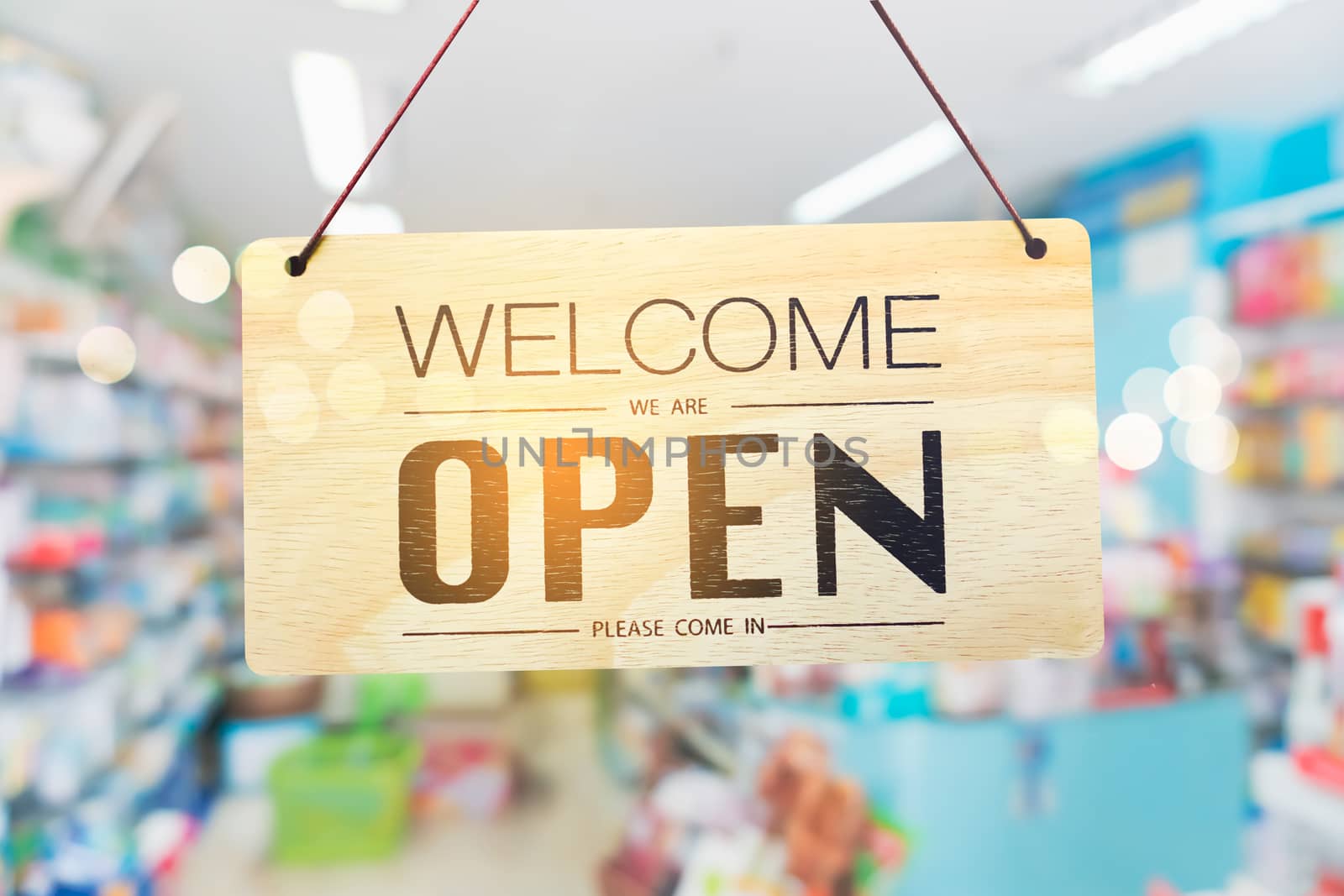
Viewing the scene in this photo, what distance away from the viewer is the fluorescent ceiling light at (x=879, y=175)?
2.64m

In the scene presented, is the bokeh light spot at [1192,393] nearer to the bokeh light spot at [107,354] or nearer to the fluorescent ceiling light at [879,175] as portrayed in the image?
the fluorescent ceiling light at [879,175]

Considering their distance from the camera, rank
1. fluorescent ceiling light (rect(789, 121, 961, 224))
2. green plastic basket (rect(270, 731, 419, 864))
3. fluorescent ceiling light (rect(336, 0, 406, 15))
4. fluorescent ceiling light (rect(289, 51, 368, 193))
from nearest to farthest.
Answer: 1. fluorescent ceiling light (rect(336, 0, 406, 15))
2. fluorescent ceiling light (rect(289, 51, 368, 193))
3. fluorescent ceiling light (rect(789, 121, 961, 224))
4. green plastic basket (rect(270, 731, 419, 864))

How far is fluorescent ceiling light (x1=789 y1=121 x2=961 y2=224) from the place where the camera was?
2.64 metres

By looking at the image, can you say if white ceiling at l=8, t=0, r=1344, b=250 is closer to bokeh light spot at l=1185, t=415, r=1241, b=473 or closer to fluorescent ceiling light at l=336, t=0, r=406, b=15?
fluorescent ceiling light at l=336, t=0, r=406, b=15

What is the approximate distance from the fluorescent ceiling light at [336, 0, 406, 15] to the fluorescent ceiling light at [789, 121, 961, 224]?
1412 millimetres

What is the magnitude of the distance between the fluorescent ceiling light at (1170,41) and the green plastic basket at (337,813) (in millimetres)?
3561

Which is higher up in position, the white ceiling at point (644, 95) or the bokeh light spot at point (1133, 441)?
the white ceiling at point (644, 95)

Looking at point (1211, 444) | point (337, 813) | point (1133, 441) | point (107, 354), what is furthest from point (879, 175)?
point (337, 813)

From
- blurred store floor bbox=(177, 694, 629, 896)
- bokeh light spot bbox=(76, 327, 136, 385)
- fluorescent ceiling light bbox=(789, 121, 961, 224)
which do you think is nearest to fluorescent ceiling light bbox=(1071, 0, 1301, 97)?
fluorescent ceiling light bbox=(789, 121, 961, 224)

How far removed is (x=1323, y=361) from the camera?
2.85 metres

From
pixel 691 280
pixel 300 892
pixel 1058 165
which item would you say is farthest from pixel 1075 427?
pixel 300 892

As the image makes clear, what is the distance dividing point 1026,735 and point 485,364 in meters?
2.11

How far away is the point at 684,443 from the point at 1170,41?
258cm

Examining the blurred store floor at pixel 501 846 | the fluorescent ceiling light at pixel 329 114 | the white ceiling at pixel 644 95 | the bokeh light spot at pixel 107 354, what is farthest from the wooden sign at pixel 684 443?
the bokeh light spot at pixel 107 354
